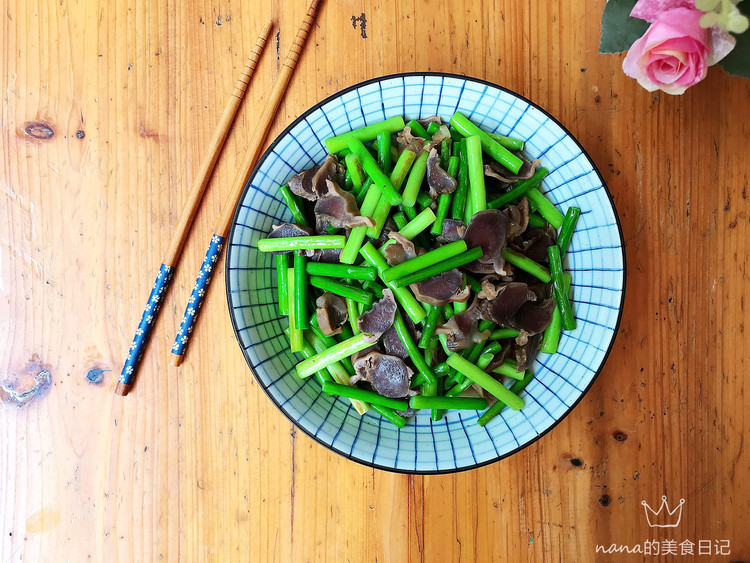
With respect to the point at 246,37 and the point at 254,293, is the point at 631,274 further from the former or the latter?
the point at 246,37

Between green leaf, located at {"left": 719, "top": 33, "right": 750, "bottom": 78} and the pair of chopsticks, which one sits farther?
the pair of chopsticks

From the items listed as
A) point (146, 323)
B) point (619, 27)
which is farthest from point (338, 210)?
point (619, 27)

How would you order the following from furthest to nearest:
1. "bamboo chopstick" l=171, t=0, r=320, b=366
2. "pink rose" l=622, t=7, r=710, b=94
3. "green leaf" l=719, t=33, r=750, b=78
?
"bamboo chopstick" l=171, t=0, r=320, b=366 → "green leaf" l=719, t=33, r=750, b=78 → "pink rose" l=622, t=7, r=710, b=94

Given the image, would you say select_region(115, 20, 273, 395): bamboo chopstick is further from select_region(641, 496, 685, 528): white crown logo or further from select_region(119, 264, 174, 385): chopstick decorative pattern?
select_region(641, 496, 685, 528): white crown logo

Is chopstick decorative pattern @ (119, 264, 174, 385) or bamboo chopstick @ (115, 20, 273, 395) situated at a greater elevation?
bamboo chopstick @ (115, 20, 273, 395)

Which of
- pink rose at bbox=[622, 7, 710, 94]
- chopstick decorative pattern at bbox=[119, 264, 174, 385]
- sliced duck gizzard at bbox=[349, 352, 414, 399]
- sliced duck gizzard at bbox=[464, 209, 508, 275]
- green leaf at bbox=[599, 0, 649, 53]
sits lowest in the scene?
sliced duck gizzard at bbox=[349, 352, 414, 399]

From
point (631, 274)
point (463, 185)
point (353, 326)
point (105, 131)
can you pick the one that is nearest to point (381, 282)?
point (353, 326)

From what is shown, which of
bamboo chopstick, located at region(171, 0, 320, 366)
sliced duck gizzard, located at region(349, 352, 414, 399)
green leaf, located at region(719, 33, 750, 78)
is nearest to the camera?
green leaf, located at region(719, 33, 750, 78)

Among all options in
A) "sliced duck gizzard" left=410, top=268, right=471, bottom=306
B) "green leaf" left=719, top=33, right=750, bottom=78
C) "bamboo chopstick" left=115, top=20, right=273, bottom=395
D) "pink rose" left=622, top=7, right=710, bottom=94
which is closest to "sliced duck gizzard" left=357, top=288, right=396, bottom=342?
"sliced duck gizzard" left=410, top=268, right=471, bottom=306
